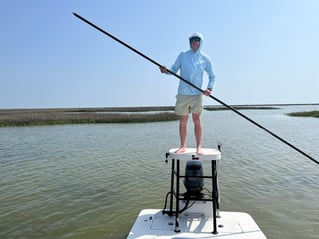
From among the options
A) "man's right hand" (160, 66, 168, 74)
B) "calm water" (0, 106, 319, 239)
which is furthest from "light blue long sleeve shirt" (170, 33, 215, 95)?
"calm water" (0, 106, 319, 239)

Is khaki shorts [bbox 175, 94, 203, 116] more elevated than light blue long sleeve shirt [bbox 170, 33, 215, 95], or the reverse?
light blue long sleeve shirt [bbox 170, 33, 215, 95]

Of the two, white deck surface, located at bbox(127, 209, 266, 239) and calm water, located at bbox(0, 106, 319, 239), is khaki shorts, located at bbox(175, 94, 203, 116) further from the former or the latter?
calm water, located at bbox(0, 106, 319, 239)

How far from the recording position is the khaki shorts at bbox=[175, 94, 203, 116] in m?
4.74

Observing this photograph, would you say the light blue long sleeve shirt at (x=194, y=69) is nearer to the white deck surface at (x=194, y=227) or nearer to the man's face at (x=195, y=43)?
the man's face at (x=195, y=43)

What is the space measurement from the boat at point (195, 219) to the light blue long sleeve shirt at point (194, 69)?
1093 mm

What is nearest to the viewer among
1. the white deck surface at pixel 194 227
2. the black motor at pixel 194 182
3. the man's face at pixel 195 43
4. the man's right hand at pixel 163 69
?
the white deck surface at pixel 194 227

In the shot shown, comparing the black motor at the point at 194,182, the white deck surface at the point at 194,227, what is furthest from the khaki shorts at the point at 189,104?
the white deck surface at the point at 194,227

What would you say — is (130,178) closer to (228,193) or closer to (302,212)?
(228,193)

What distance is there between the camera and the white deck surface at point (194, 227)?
12.7 feet

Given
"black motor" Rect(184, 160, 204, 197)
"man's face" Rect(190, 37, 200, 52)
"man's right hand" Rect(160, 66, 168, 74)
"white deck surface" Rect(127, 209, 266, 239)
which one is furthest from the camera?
"black motor" Rect(184, 160, 204, 197)

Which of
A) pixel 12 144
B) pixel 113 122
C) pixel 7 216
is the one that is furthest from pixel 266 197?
pixel 113 122

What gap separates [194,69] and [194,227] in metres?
2.51

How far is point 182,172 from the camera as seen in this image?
10188 mm

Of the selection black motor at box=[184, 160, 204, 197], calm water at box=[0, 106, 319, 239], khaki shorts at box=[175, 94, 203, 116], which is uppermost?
khaki shorts at box=[175, 94, 203, 116]
